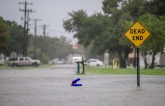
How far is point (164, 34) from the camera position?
54906 millimetres

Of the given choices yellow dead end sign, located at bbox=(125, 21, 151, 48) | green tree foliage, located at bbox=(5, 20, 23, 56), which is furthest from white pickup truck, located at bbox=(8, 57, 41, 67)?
yellow dead end sign, located at bbox=(125, 21, 151, 48)

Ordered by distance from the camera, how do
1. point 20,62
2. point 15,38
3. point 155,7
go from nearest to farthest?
1. point 155,7
2. point 20,62
3. point 15,38

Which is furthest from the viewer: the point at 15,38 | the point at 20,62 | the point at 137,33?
the point at 15,38

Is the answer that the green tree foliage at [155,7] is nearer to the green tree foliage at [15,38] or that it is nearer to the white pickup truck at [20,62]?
the white pickup truck at [20,62]

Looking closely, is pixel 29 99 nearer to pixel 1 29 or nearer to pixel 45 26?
pixel 1 29

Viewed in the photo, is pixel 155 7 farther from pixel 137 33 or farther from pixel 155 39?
pixel 137 33

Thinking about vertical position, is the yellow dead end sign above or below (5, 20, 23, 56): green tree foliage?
below

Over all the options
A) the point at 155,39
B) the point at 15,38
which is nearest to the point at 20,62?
the point at 15,38

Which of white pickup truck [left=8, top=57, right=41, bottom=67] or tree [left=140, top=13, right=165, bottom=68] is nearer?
tree [left=140, top=13, right=165, bottom=68]

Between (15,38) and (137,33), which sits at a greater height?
(15,38)

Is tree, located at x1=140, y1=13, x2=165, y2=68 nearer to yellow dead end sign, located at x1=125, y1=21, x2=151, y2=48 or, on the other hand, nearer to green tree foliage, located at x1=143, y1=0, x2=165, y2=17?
green tree foliage, located at x1=143, y1=0, x2=165, y2=17

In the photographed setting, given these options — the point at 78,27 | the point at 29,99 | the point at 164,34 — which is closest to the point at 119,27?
the point at 78,27

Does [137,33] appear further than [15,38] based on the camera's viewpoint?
No

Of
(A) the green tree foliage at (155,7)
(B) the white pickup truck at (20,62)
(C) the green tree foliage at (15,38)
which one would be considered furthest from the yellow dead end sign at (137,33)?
(C) the green tree foliage at (15,38)
